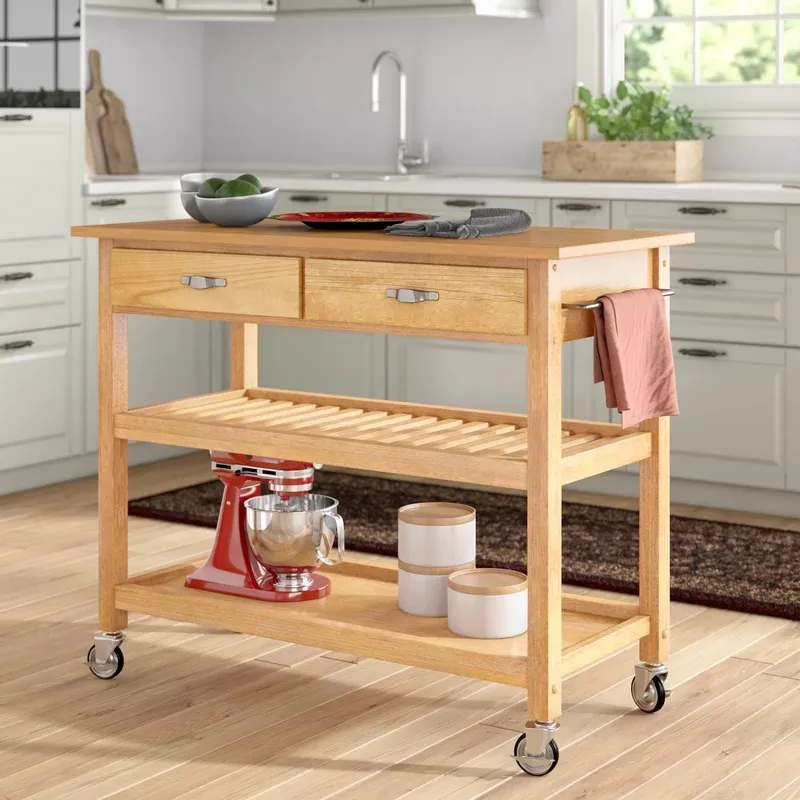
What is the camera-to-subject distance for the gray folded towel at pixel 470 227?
257cm

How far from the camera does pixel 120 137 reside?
18.4 feet

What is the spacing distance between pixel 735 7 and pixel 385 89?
53.4 inches

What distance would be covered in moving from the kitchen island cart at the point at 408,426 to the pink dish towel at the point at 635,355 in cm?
5

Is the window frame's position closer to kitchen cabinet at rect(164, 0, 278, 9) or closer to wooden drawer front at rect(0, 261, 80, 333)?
kitchen cabinet at rect(164, 0, 278, 9)

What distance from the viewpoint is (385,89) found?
569 centimetres

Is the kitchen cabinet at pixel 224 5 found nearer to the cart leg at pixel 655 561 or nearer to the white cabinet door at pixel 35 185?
the white cabinet door at pixel 35 185

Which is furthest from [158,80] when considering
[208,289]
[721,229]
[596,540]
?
[208,289]

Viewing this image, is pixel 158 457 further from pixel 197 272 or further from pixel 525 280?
pixel 525 280

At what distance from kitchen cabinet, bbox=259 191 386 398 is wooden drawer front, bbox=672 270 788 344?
104 centimetres

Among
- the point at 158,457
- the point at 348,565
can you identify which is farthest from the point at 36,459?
the point at 348,565

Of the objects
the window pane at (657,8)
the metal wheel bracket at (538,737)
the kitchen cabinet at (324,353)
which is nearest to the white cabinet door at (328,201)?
the kitchen cabinet at (324,353)

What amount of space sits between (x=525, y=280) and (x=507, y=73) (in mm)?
3105

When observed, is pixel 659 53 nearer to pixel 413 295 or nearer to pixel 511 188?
pixel 511 188

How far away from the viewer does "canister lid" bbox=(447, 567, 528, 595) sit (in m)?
2.68
